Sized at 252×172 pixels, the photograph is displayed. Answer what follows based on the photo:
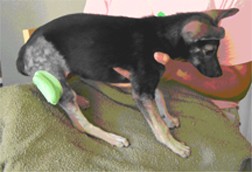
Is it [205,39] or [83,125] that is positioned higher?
[205,39]

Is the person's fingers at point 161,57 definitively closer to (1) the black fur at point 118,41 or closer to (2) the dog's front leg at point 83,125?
(1) the black fur at point 118,41

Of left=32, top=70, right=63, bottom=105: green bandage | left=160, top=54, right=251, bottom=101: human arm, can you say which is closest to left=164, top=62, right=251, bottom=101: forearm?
left=160, top=54, right=251, bottom=101: human arm

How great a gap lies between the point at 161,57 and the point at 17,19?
0.33 m

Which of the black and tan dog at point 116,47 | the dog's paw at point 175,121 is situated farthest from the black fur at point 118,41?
the dog's paw at point 175,121

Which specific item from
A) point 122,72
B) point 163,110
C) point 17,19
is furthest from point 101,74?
point 17,19

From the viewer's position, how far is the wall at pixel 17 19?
0.79 meters

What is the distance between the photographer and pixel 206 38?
629 mm

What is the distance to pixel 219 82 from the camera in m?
0.78

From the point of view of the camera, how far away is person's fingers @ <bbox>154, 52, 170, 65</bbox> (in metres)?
0.65

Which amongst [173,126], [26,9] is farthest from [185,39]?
[26,9]

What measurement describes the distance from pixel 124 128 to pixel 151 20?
20 centimetres

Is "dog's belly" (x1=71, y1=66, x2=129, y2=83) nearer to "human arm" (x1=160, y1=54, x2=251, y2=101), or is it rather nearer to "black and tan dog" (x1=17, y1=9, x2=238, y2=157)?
"black and tan dog" (x1=17, y1=9, x2=238, y2=157)

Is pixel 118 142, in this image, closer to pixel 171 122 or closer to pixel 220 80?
pixel 171 122

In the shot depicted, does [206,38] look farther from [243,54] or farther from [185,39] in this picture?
[243,54]
